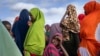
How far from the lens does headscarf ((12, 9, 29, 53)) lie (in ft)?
28.5

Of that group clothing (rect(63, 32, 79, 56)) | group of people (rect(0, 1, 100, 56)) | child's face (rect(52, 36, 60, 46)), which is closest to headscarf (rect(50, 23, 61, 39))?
group of people (rect(0, 1, 100, 56))

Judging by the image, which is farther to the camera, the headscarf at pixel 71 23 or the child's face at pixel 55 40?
the headscarf at pixel 71 23

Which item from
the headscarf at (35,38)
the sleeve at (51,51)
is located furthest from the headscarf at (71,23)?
the sleeve at (51,51)

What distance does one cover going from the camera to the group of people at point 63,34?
21.0ft

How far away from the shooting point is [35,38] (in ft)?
27.1

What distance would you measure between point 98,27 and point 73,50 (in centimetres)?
189

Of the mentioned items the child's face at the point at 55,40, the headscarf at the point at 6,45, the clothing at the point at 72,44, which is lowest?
the clothing at the point at 72,44

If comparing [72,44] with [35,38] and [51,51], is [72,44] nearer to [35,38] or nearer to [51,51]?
[35,38]

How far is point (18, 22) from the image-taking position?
29.1ft

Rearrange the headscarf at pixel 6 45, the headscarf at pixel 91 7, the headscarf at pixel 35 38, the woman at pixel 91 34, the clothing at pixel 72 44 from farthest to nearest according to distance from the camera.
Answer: the headscarf at pixel 35 38 < the clothing at pixel 72 44 < the headscarf at pixel 91 7 < the woman at pixel 91 34 < the headscarf at pixel 6 45

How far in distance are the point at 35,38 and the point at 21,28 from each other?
23.9 inches

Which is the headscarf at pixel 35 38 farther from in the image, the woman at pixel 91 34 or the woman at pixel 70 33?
the woman at pixel 91 34

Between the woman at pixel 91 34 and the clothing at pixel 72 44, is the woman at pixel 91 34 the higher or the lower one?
the higher one

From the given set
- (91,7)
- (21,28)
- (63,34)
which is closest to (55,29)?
(21,28)
